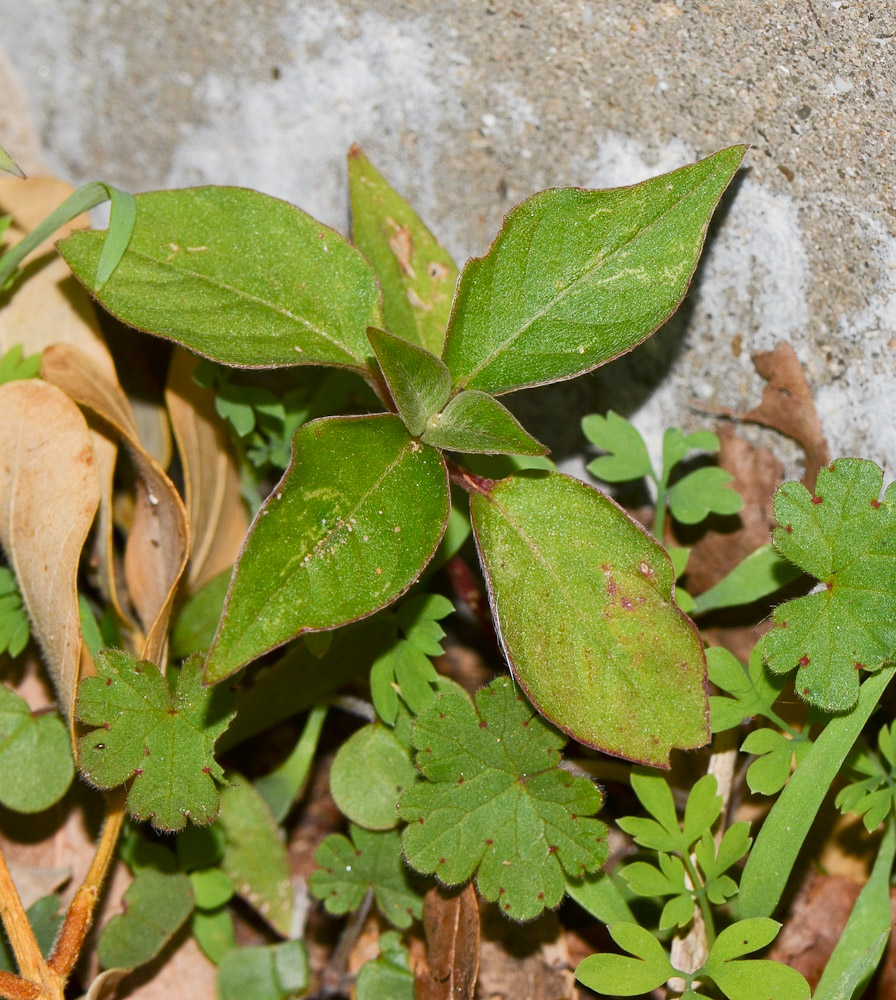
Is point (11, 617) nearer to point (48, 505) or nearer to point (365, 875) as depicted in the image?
point (48, 505)

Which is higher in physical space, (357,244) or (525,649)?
(357,244)

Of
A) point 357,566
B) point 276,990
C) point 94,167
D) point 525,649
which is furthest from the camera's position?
point 94,167

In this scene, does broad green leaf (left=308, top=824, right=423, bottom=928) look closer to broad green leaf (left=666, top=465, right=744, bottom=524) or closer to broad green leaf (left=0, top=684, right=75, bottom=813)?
broad green leaf (left=0, top=684, right=75, bottom=813)

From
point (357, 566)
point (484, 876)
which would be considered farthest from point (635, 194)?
point (484, 876)

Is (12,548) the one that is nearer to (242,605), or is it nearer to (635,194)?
(242,605)

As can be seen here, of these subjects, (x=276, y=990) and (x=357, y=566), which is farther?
(x=276, y=990)

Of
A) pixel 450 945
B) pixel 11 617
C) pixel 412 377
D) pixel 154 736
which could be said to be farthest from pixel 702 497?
pixel 11 617
